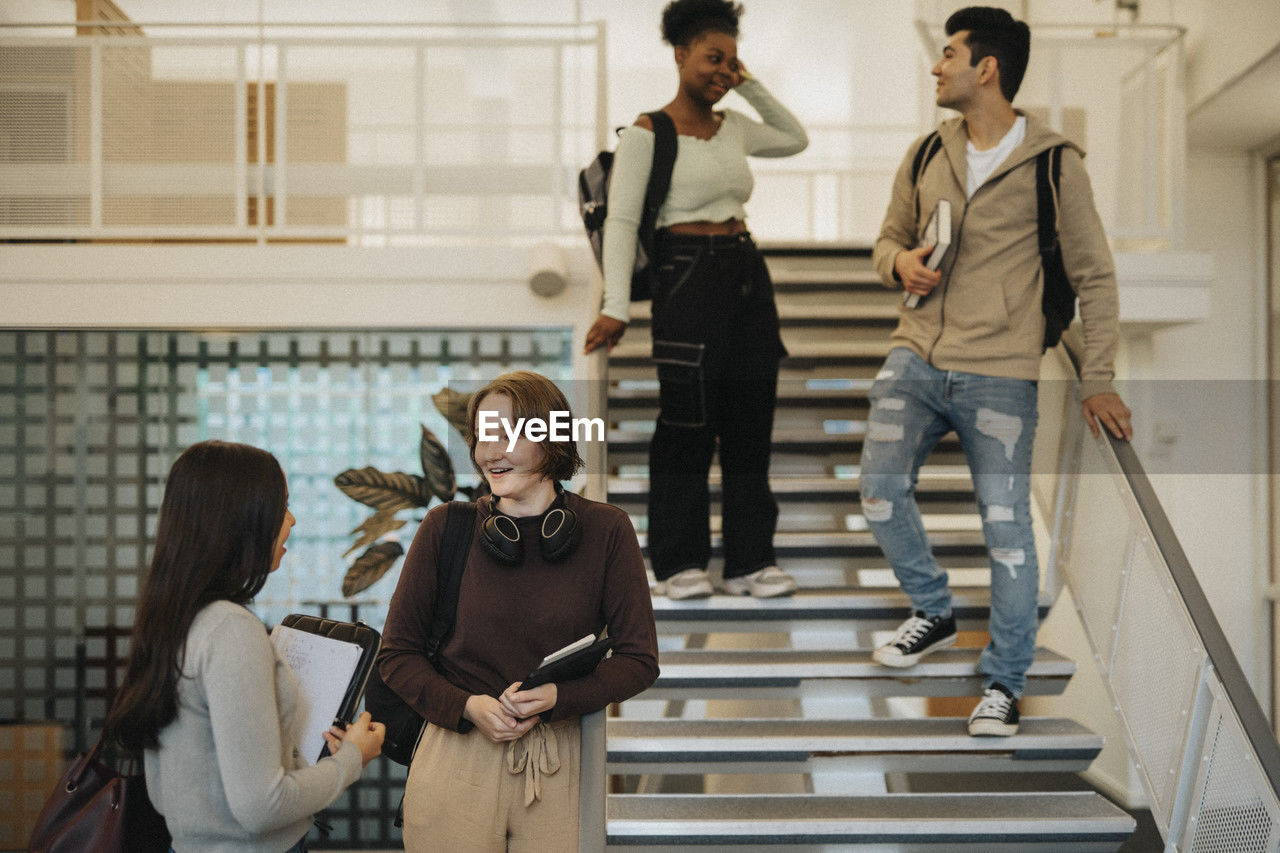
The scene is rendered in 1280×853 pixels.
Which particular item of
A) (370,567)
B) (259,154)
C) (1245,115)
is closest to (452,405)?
(370,567)

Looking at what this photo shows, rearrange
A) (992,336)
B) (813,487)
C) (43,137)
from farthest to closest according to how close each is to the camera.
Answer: (43,137)
(813,487)
(992,336)

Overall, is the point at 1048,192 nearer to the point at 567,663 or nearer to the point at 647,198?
the point at 647,198

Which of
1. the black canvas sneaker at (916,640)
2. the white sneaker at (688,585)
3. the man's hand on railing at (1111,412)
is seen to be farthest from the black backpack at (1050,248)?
the white sneaker at (688,585)

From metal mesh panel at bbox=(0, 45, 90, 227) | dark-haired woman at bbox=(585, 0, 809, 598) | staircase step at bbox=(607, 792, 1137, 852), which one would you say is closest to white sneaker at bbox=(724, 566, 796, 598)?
dark-haired woman at bbox=(585, 0, 809, 598)

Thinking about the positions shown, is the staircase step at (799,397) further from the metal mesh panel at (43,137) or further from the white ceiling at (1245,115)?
the metal mesh panel at (43,137)

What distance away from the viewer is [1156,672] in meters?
2.63

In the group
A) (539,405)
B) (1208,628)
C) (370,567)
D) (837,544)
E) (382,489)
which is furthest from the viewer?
(370,567)

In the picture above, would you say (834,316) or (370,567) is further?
(834,316)

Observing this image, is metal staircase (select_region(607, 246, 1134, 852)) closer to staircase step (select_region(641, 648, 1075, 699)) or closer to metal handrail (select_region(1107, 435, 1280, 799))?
staircase step (select_region(641, 648, 1075, 699))

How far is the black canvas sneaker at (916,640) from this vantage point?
9.50 feet

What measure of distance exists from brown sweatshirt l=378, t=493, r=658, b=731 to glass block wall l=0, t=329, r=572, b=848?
10.9 feet

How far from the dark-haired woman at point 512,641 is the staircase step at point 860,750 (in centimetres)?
117

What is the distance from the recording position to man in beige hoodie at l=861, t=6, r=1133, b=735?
2676 millimetres

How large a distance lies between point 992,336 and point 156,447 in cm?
432
